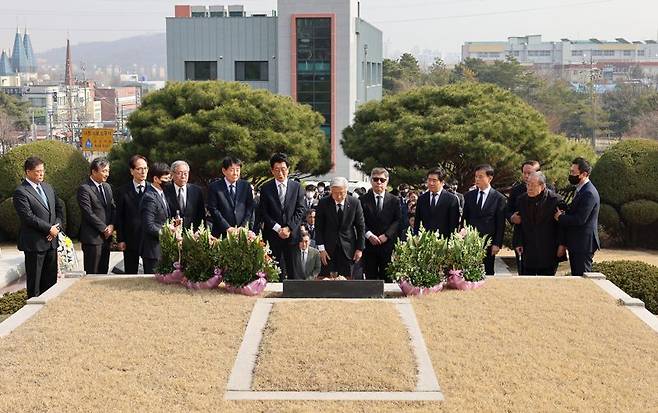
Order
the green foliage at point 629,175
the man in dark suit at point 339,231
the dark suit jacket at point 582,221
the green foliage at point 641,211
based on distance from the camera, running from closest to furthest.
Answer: the man in dark suit at point 339,231 < the dark suit jacket at point 582,221 < the green foliage at point 641,211 < the green foliage at point 629,175

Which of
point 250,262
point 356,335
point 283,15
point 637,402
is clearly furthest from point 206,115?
point 283,15

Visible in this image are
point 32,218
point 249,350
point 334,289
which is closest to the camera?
point 249,350

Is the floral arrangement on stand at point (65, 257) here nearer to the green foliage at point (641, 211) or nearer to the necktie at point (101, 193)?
the necktie at point (101, 193)

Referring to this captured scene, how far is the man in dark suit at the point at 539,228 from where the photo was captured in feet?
29.0

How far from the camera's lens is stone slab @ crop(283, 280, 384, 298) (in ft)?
24.5

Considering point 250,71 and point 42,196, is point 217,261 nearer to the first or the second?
point 42,196

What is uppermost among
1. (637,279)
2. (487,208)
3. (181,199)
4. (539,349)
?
(181,199)

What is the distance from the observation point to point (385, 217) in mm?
8961

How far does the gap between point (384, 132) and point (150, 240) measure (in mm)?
11817

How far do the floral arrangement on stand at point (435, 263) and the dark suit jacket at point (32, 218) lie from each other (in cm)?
365

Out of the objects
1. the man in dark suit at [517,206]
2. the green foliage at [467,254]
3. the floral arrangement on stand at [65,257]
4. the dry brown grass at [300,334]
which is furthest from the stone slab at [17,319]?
the man in dark suit at [517,206]

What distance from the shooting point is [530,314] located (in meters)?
6.96

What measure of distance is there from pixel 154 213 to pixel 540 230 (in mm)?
3899

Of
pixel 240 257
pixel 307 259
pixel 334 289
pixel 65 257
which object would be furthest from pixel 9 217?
pixel 334 289
